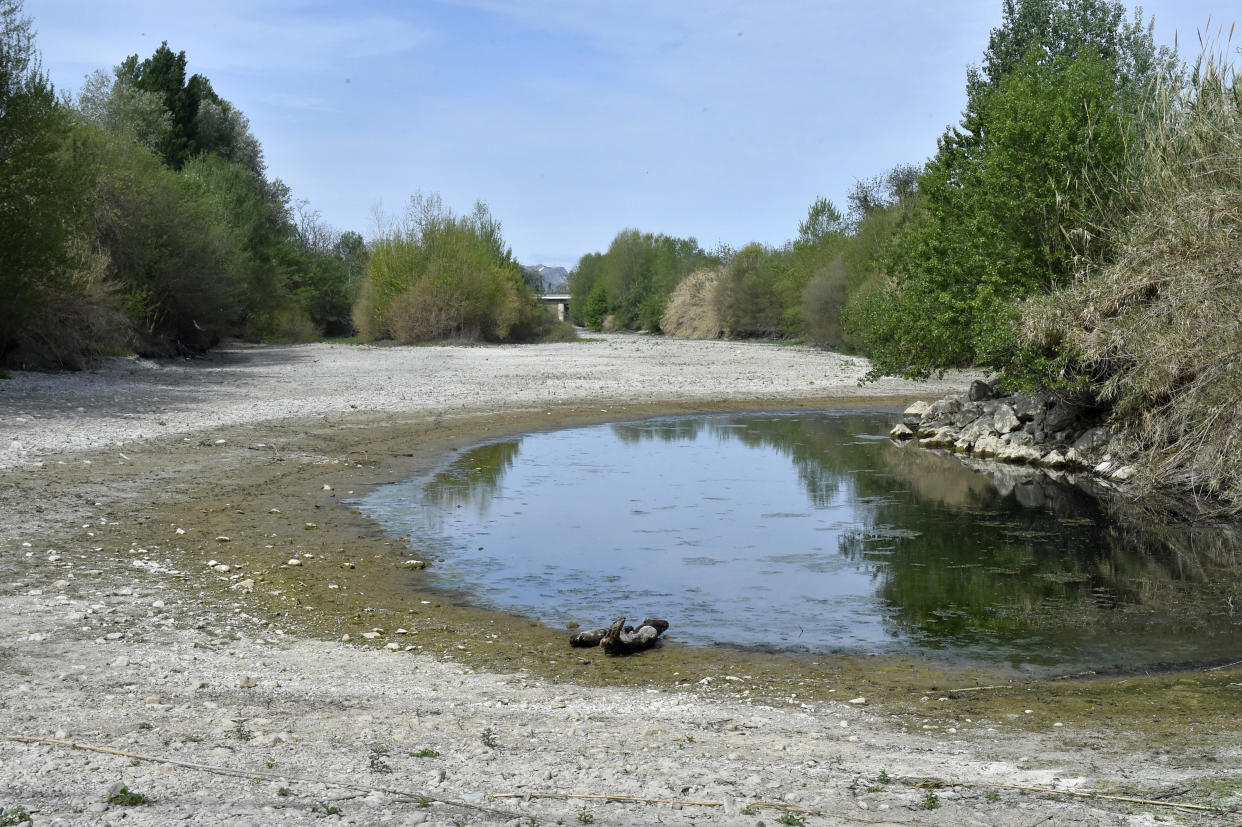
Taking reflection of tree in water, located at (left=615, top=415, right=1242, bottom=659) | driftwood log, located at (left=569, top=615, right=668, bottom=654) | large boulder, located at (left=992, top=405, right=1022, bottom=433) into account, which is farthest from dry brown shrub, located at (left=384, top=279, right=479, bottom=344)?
driftwood log, located at (left=569, top=615, right=668, bottom=654)

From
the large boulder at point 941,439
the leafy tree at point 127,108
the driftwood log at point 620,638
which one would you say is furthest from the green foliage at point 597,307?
the driftwood log at point 620,638

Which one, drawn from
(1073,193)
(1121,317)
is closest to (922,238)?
(1073,193)

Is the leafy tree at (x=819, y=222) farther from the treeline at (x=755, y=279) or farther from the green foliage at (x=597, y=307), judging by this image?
the green foliage at (x=597, y=307)

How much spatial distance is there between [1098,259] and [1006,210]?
2.06 meters

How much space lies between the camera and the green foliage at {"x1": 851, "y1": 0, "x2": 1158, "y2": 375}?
65.9ft

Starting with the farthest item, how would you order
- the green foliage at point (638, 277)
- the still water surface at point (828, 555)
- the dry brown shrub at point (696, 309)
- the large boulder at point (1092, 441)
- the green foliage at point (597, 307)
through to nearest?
the green foliage at point (597, 307) → the green foliage at point (638, 277) → the dry brown shrub at point (696, 309) → the large boulder at point (1092, 441) → the still water surface at point (828, 555)

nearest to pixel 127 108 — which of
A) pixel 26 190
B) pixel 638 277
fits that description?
pixel 26 190

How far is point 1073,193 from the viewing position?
66.1 ft

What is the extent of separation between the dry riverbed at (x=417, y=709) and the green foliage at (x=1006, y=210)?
42.4 ft

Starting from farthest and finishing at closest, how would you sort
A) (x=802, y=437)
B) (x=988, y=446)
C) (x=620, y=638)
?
(x=802, y=437)
(x=988, y=446)
(x=620, y=638)

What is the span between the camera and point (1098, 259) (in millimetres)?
19828

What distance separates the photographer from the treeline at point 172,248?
25.7 metres

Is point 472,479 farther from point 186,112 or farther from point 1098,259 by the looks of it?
point 186,112

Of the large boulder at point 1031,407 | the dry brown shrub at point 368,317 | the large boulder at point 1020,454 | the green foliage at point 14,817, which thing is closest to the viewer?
the green foliage at point 14,817
